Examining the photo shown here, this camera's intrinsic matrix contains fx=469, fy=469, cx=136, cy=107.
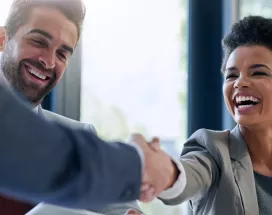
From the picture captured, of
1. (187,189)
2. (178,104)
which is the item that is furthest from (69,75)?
(187,189)

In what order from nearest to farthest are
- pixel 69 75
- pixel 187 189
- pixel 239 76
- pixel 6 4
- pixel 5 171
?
pixel 5 171 → pixel 187 189 → pixel 239 76 → pixel 6 4 → pixel 69 75

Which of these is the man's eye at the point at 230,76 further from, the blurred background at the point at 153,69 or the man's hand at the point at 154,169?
the blurred background at the point at 153,69

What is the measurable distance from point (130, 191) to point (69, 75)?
1339mm

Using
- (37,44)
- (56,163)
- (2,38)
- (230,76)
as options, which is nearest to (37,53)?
(37,44)

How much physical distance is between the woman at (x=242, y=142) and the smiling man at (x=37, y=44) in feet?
1.36

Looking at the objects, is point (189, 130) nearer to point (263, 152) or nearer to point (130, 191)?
point (263, 152)

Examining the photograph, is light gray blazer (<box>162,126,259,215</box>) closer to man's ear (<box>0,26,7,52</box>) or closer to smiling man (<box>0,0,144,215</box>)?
smiling man (<box>0,0,144,215</box>)

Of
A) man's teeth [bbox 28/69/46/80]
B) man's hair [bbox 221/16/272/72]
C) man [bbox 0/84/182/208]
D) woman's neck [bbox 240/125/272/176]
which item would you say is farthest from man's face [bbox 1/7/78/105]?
man [bbox 0/84/182/208]

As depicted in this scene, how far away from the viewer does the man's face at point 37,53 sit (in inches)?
58.4

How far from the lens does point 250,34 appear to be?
54.3 inches

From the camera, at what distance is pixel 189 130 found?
2.12 meters

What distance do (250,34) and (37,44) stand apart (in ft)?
2.16

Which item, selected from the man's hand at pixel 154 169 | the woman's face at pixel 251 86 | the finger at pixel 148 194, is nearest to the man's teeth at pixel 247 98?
the woman's face at pixel 251 86

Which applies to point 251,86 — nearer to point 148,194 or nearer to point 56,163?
point 148,194
